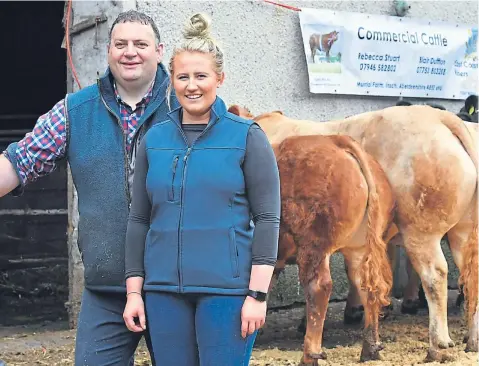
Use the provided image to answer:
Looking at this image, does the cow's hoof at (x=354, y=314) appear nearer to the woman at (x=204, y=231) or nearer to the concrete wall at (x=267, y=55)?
the concrete wall at (x=267, y=55)

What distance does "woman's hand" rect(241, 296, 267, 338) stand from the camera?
259cm

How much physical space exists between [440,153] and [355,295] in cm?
163

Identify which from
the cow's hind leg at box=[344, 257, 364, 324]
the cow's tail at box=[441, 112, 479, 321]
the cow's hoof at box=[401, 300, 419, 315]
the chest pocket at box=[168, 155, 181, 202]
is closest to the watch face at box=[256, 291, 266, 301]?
the chest pocket at box=[168, 155, 181, 202]

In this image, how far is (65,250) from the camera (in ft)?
27.7

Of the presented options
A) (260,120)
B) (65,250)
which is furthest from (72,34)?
(65,250)

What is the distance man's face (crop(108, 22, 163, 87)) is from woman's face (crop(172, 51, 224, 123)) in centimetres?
27

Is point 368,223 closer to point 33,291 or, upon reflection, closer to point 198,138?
point 198,138

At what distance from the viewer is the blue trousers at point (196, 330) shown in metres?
2.60

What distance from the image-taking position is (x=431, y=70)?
836 centimetres

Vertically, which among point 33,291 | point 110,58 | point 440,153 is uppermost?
point 110,58

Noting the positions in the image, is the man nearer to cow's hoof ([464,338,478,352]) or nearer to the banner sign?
cow's hoof ([464,338,478,352])

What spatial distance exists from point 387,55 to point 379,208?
123 inches

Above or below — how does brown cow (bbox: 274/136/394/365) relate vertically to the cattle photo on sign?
below

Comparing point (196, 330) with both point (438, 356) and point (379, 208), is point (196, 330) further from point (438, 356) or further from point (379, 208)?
point (438, 356)
